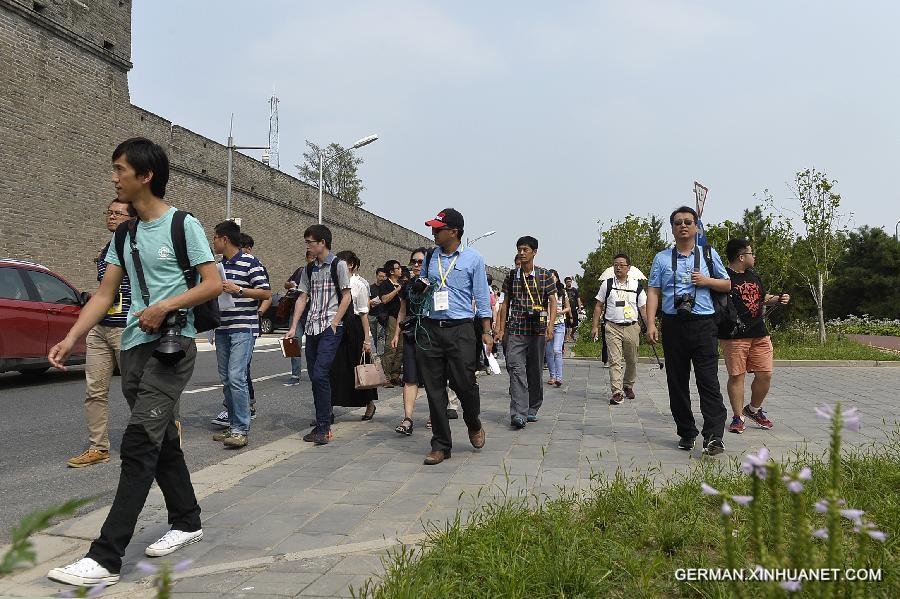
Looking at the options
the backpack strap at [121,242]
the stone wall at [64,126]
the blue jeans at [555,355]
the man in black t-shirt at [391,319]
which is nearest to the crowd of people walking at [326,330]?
the backpack strap at [121,242]

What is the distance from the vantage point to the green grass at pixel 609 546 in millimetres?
2781

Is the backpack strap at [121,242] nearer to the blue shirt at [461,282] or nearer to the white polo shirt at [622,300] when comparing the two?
the blue shirt at [461,282]

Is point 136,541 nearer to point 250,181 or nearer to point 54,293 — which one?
point 54,293

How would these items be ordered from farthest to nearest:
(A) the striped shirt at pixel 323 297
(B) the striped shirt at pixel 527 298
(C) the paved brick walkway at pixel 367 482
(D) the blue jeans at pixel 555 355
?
(D) the blue jeans at pixel 555 355
(B) the striped shirt at pixel 527 298
(A) the striped shirt at pixel 323 297
(C) the paved brick walkway at pixel 367 482

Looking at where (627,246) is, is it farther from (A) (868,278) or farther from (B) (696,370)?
(B) (696,370)

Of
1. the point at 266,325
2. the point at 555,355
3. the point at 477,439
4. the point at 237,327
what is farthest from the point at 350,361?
the point at 266,325

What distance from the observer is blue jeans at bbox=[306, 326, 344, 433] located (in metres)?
6.49

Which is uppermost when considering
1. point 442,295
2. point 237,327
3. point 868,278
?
point 868,278

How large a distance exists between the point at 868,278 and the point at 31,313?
49.1m

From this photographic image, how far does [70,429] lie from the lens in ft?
23.5

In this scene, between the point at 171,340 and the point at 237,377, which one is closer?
the point at 171,340

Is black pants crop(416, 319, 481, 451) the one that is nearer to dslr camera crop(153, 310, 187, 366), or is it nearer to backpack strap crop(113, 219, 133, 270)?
dslr camera crop(153, 310, 187, 366)

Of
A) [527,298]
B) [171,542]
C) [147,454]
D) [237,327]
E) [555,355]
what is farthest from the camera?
[555,355]

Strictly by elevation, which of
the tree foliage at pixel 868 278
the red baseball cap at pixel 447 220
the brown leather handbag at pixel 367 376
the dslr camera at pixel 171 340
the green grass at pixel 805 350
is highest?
the tree foliage at pixel 868 278
